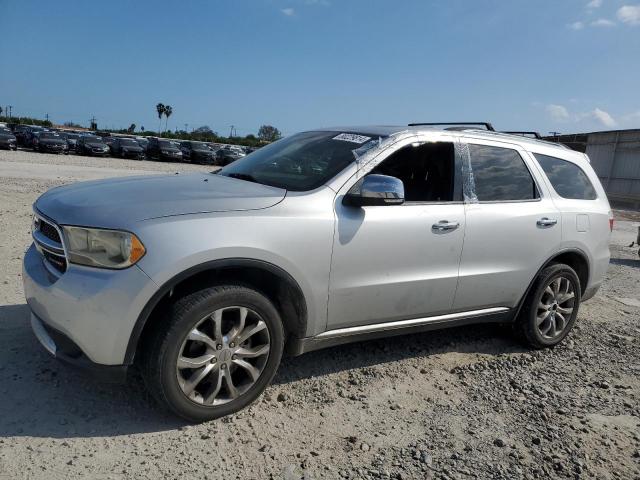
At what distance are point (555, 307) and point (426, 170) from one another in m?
1.88

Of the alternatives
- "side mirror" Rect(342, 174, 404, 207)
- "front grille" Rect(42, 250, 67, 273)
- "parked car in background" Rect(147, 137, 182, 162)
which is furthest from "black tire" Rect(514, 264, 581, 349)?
"parked car in background" Rect(147, 137, 182, 162)

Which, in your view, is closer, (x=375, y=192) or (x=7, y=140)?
(x=375, y=192)

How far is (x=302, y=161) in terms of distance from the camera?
149 inches

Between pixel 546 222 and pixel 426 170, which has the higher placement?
pixel 426 170

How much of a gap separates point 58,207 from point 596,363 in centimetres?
431

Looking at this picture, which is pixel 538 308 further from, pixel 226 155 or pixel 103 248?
pixel 226 155

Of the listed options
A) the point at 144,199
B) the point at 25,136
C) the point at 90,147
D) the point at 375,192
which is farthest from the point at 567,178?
the point at 25,136

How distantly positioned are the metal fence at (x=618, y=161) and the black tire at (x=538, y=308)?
2452 cm

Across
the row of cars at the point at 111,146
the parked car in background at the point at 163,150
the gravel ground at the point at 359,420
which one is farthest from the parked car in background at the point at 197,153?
the gravel ground at the point at 359,420

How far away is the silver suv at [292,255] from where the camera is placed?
2717 millimetres

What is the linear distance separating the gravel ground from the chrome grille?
816 mm

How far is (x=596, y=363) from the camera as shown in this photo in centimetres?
445

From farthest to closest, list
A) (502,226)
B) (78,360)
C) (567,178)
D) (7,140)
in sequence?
(7,140) < (567,178) < (502,226) < (78,360)

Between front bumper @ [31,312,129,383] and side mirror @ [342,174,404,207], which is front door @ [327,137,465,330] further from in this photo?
front bumper @ [31,312,129,383]
